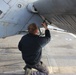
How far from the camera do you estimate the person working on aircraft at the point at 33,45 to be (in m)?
6.57

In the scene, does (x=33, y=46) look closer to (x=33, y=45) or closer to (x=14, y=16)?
(x=33, y=45)

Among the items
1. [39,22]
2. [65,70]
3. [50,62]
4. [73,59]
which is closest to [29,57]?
[39,22]

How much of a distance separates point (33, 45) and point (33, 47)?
0.17ft

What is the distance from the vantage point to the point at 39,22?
8523 mm

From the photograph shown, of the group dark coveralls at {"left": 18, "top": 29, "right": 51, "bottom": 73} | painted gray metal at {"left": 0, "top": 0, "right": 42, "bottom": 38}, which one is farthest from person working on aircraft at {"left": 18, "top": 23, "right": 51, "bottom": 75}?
painted gray metal at {"left": 0, "top": 0, "right": 42, "bottom": 38}

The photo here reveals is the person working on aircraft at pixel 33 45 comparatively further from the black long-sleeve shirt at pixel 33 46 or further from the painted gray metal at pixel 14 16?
the painted gray metal at pixel 14 16

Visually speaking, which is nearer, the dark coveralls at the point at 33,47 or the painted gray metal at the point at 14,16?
the dark coveralls at the point at 33,47

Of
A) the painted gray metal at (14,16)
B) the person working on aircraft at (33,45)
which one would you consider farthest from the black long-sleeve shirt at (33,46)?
the painted gray metal at (14,16)

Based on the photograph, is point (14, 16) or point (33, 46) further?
point (14, 16)

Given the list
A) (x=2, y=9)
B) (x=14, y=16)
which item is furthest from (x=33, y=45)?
(x=2, y=9)

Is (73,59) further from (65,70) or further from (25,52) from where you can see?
(25,52)

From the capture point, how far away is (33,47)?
6691mm

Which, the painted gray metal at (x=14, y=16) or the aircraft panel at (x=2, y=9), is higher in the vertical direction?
the aircraft panel at (x=2, y=9)

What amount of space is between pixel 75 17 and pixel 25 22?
11.7ft
